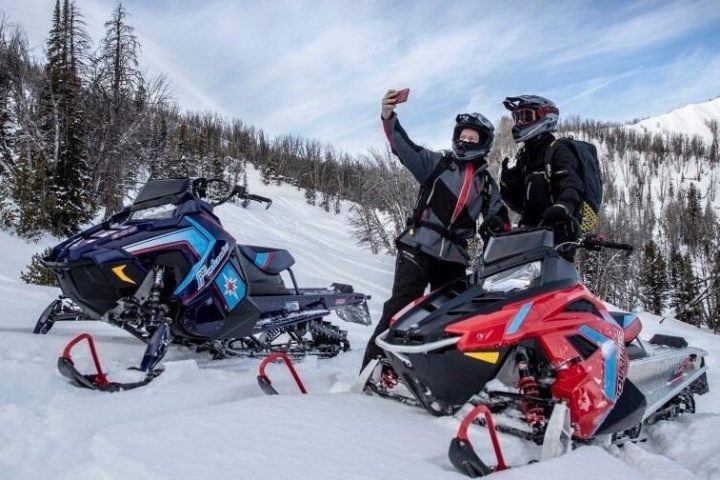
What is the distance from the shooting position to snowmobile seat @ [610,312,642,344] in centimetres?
323

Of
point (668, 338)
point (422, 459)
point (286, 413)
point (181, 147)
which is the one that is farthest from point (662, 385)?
point (181, 147)

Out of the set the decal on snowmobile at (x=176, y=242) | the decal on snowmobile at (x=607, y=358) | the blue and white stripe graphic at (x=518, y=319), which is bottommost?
the decal on snowmobile at (x=607, y=358)

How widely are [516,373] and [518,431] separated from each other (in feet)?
1.09

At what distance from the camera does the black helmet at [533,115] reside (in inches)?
138

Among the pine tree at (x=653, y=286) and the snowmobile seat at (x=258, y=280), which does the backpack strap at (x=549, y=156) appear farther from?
the pine tree at (x=653, y=286)

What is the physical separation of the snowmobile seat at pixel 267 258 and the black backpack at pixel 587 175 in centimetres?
226

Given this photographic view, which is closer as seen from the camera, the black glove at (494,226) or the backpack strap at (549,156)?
the black glove at (494,226)

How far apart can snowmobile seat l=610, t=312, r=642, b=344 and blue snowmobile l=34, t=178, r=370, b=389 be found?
97.2 inches

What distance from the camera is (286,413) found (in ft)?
7.88

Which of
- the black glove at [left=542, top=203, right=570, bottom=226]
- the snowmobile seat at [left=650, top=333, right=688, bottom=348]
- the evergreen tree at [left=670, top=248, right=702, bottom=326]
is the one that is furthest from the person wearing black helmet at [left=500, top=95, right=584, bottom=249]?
the evergreen tree at [left=670, top=248, right=702, bottom=326]

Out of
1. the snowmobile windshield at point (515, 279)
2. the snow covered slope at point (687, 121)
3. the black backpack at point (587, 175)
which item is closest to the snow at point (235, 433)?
the snowmobile windshield at point (515, 279)

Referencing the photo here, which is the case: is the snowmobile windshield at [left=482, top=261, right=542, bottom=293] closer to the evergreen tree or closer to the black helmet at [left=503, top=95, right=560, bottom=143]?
the black helmet at [left=503, top=95, right=560, bottom=143]

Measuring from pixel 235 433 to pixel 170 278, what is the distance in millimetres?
1910

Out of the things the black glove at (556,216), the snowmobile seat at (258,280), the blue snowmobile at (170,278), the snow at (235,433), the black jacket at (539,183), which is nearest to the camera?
the snow at (235,433)
